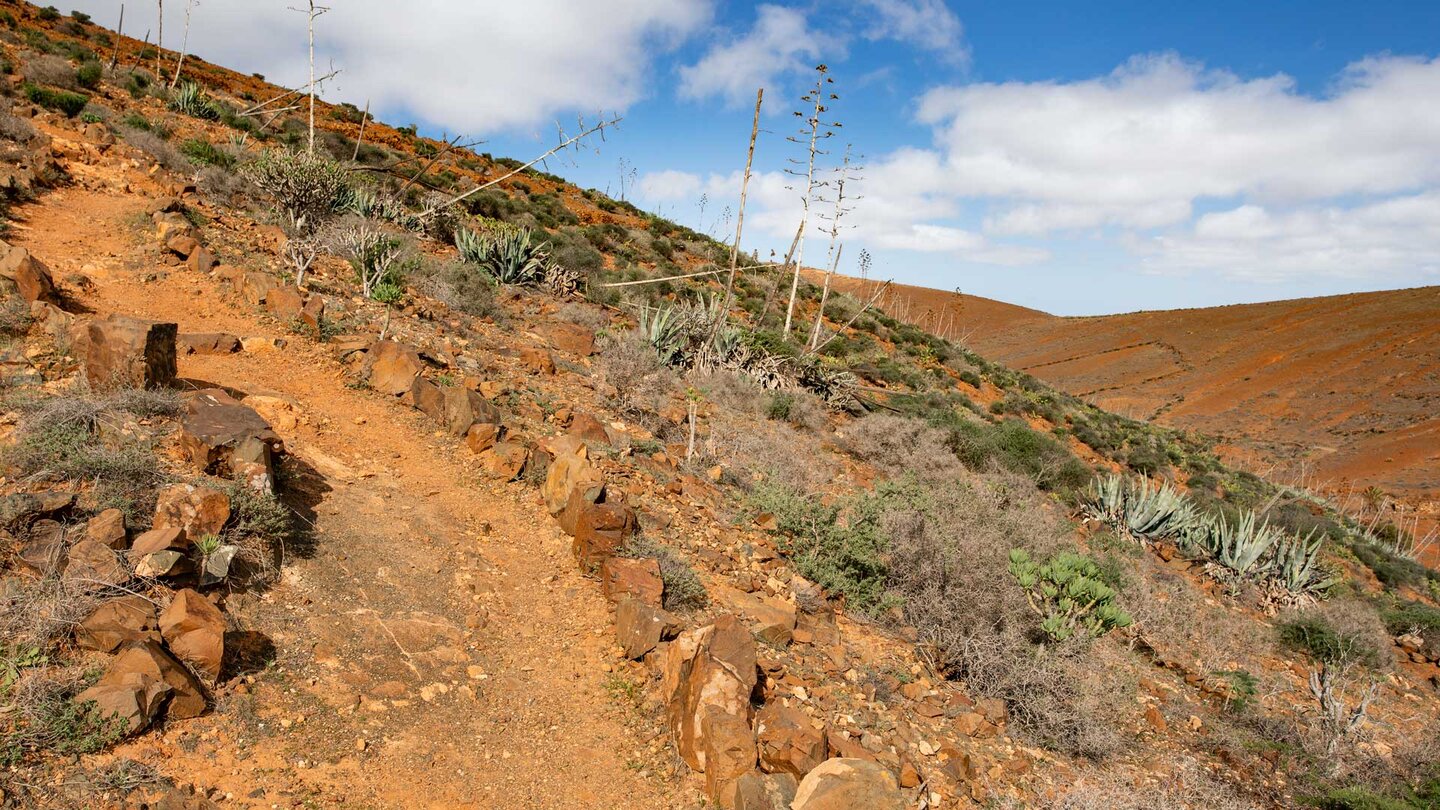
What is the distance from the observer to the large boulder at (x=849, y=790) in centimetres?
319

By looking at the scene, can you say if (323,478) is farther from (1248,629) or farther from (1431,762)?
(1248,629)

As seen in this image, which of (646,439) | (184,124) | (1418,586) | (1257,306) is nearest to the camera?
(646,439)

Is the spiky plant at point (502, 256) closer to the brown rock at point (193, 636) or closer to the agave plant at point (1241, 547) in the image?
the brown rock at point (193, 636)

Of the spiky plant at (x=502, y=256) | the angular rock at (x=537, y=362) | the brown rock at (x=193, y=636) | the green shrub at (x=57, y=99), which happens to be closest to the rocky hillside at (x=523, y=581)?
the brown rock at (x=193, y=636)

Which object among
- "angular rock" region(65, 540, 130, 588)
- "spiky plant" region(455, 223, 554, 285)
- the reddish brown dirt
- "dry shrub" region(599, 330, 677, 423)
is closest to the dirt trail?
"angular rock" region(65, 540, 130, 588)

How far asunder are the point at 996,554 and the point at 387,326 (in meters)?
7.15

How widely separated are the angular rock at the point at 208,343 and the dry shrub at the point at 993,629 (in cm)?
691

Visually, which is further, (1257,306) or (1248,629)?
(1257,306)

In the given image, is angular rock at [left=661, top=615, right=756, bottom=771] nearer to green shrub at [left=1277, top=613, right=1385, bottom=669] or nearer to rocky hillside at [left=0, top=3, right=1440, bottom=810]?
rocky hillside at [left=0, top=3, right=1440, bottom=810]

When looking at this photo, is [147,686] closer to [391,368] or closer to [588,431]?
[588,431]

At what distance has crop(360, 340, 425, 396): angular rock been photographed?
7.05 m

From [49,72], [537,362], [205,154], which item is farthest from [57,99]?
[537,362]

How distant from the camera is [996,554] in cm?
625

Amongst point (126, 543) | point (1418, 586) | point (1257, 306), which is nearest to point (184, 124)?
point (126, 543)
